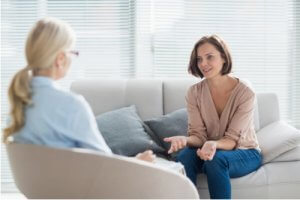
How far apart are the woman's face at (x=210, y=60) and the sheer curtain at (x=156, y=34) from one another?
3.53 feet

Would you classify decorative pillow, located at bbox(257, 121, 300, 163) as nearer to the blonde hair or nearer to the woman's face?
the woman's face

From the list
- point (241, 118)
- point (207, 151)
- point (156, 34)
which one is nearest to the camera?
point (207, 151)

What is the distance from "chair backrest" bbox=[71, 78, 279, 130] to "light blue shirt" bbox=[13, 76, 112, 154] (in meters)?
1.65

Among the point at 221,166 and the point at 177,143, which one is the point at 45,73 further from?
the point at 221,166

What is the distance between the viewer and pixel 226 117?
2.80m

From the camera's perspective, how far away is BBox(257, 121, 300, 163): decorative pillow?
2887 mm

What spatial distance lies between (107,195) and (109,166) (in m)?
0.12

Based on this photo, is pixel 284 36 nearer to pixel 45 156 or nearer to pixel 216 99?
pixel 216 99

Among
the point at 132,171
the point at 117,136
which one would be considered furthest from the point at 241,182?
the point at 132,171

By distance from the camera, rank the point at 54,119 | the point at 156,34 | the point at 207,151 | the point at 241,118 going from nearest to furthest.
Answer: the point at 54,119 → the point at 207,151 → the point at 241,118 → the point at 156,34

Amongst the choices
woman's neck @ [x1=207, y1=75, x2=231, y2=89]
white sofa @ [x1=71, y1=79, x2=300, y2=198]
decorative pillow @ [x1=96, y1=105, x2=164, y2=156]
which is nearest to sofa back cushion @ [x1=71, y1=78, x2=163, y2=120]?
white sofa @ [x1=71, y1=79, x2=300, y2=198]

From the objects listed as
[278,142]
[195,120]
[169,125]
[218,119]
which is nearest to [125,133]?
[169,125]

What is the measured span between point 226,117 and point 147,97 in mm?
707

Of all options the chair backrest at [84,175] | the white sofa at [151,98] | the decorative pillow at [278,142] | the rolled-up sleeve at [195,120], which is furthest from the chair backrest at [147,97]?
the chair backrest at [84,175]
